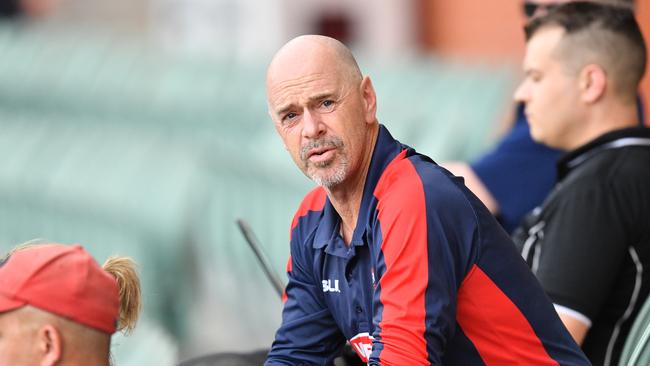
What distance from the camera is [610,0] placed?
141 inches

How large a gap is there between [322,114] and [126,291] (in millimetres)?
528

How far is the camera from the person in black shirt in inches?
118

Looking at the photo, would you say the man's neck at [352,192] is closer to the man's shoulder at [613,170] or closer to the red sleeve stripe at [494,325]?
the red sleeve stripe at [494,325]

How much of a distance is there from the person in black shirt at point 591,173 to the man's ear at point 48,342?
1206 mm

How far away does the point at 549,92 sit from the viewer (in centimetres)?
342

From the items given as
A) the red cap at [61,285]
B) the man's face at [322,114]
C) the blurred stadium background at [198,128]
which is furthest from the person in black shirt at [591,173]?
the blurred stadium background at [198,128]

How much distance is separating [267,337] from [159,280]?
0.61 meters

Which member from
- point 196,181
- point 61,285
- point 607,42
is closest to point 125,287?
point 61,285

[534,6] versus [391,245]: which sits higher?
[534,6]

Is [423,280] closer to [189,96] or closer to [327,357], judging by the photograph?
[327,357]

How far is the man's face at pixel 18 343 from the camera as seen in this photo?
2.36 metres

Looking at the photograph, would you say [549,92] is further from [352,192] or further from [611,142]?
[352,192]

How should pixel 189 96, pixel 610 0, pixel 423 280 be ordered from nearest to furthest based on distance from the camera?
pixel 423 280
pixel 610 0
pixel 189 96

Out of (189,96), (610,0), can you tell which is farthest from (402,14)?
(610,0)
